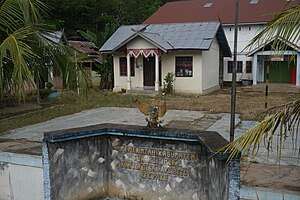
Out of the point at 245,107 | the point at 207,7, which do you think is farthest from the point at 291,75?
the point at 245,107

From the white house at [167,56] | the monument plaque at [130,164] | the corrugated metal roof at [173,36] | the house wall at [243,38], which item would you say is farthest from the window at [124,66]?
the monument plaque at [130,164]

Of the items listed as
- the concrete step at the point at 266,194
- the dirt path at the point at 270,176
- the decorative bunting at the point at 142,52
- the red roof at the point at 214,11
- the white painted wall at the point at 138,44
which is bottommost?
the dirt path at the point at 270,176

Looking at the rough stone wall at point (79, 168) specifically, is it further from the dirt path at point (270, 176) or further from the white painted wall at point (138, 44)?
the white painted wall at point (138, 44)

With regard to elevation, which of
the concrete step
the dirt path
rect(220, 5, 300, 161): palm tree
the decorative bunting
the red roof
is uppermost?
the red roof

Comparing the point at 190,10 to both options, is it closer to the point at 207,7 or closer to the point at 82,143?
the point at 207,7

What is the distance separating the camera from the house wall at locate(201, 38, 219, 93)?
1891 cm

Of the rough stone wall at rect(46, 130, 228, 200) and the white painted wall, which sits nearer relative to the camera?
the rough stone wall at rect(46, 130, 228, 200)

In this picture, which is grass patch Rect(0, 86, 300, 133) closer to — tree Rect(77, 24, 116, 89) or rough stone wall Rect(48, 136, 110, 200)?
tree Rect(77, 24, 116, 89)

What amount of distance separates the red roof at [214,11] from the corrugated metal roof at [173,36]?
4801 mm

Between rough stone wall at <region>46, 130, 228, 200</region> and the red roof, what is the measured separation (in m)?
20.6

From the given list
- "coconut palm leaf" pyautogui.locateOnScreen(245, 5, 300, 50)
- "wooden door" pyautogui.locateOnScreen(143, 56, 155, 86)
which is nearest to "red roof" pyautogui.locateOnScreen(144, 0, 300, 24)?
"wooden door" pyautogui.locateOnScreen(143, 56, 155, 86)

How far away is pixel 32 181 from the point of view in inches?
185

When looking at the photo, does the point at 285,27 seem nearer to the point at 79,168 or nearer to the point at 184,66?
the point at 79,168

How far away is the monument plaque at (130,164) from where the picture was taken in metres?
4.10
